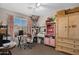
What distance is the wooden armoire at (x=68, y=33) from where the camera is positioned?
192cm

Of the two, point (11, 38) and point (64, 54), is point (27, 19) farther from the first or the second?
point (64, 54)

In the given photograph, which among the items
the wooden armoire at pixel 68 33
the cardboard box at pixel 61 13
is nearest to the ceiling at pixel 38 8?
the cardboard box at pixel 61 13

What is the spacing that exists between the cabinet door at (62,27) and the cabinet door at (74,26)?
0.07m

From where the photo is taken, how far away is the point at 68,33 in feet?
6.54

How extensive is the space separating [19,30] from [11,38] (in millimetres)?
191

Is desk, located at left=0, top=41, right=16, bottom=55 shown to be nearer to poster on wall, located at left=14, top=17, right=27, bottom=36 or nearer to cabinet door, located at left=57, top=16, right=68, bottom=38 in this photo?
poster on wall, located at left=14, top=17, right=27, bottom=36

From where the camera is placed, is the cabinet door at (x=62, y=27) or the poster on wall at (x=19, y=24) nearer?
the poster on wall at (x=19, y=24)

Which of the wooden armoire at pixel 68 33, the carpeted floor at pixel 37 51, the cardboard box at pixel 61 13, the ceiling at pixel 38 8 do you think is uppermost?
the ceiling at pixel 38 8

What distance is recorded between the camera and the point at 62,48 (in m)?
2.00

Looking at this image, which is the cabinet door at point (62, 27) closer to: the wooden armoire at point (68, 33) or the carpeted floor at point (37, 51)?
the wooden armoire at point (68, 33)

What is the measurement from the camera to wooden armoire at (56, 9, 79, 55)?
6.31ft

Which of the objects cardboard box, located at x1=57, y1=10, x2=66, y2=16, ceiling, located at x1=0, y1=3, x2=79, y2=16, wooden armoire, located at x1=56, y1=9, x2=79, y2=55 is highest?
ceiling, located at x1=0, y1=3, x2=79, y2=16

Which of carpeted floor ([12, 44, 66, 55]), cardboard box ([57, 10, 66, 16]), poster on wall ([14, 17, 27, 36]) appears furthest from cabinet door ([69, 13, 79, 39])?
poster on wall ([14, 17, 27, 36])

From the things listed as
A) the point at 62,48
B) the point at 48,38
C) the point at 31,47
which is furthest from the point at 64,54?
the point at 31,47
